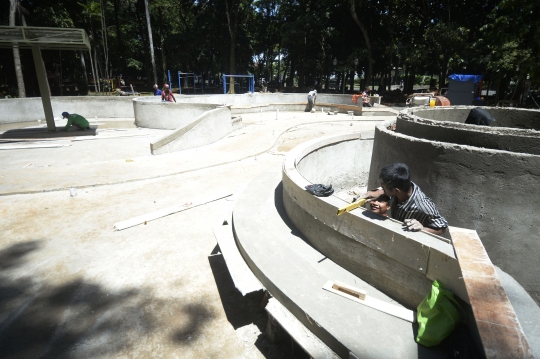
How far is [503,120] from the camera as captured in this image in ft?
22.7

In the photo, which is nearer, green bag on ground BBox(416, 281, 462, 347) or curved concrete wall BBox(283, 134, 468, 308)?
green bag on ground BBox(416, 281, 462, 347)

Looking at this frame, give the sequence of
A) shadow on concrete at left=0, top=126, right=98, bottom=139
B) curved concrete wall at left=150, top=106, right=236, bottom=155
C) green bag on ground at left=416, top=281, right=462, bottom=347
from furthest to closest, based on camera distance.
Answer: shadow on concrete at left=0, top=126, right=98, bottom=139 → curved concrete wall at left=150, top=106, right=236, bottom=155 → green bag on ground at left=416, top=281, right=462, bottom=347

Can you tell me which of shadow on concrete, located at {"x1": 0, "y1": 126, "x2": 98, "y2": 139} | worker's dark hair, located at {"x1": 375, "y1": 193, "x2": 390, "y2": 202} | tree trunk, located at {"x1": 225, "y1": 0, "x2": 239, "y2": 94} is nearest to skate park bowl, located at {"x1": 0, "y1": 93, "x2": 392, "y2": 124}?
shadow on concrete, located at {"x1": 0, "y1": 126, "x2": 98, "y2": 139}

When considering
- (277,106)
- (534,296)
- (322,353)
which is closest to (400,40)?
(277,106)

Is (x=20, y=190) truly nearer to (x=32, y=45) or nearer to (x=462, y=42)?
(x=32, y=45)

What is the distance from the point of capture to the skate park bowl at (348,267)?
7.58ft

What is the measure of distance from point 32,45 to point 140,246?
40.5 ft

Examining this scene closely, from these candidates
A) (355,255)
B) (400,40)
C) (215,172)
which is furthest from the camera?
(400,40)

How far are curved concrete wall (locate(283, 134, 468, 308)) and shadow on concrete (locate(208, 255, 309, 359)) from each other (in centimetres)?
94

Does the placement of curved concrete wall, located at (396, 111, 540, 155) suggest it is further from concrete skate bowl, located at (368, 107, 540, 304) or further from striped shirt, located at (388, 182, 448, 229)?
striped shirt, located at (388, 182, 448, 229)

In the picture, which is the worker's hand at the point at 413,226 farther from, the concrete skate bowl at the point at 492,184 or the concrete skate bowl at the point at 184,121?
the concrete skate bowl at the point at 184,121

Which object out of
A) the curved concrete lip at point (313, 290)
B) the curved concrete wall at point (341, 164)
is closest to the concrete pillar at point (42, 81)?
the curved concrete wall at point (341, 164)

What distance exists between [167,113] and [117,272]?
1144 centimetres

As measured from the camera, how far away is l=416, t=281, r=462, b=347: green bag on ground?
217cm
